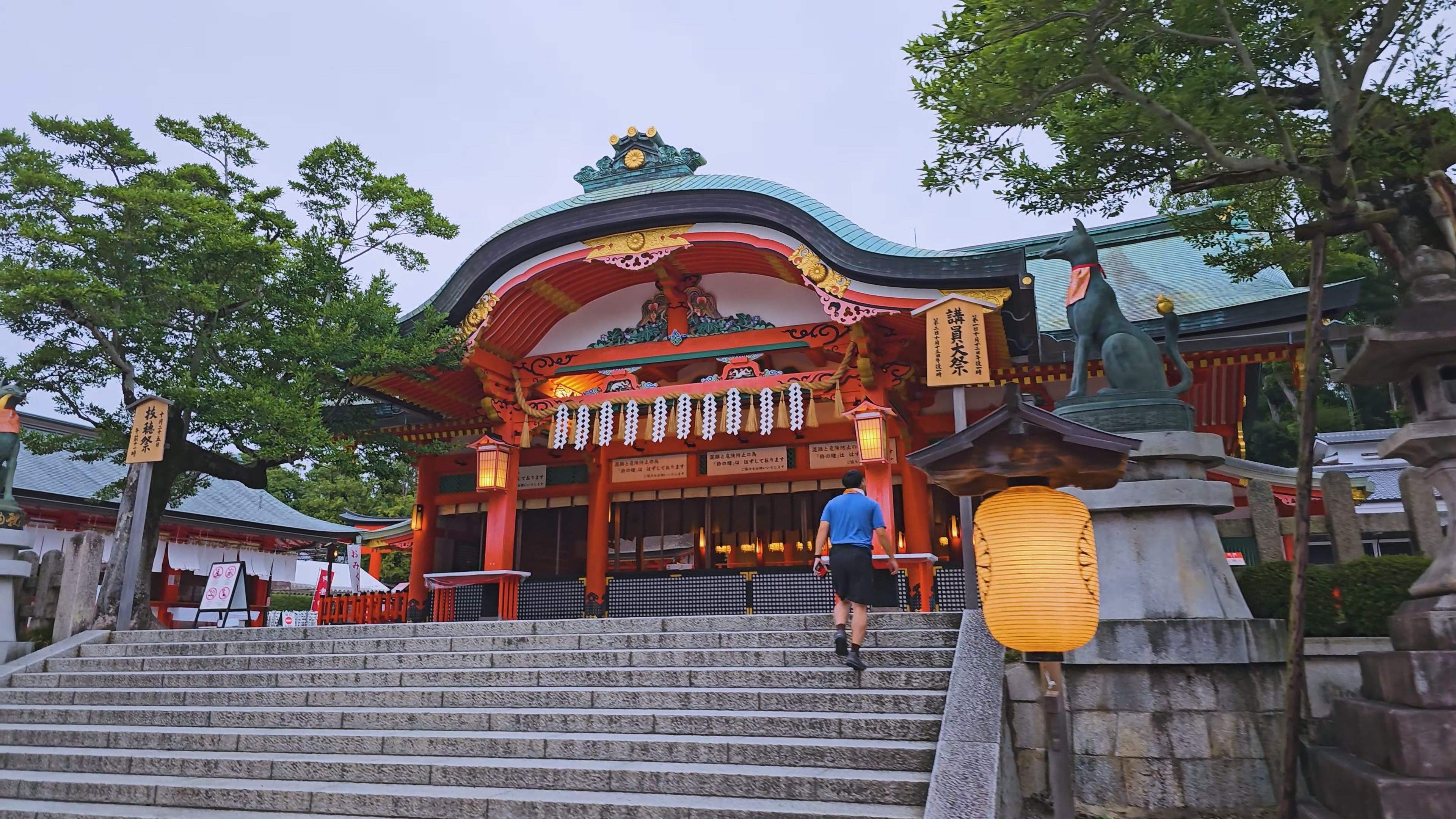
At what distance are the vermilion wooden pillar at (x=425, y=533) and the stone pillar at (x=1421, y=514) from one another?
14306mm

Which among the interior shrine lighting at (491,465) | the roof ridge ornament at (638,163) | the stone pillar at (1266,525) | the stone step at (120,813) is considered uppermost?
the roof ridge ornament at (638,163)

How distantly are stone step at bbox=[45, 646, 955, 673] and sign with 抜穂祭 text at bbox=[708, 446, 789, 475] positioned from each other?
6.94 m

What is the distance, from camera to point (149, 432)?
11.1 m

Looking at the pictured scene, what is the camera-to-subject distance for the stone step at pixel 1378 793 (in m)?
4.23

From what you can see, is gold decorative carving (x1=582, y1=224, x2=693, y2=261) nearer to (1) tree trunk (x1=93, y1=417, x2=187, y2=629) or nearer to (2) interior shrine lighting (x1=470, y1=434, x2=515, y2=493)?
(2) interior shrine lighting (x1=470, y1=434, x2=515, y2=493)

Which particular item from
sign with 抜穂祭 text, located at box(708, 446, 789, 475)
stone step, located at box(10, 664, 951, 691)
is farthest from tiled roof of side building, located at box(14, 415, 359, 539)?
sign with 抜穂祭 text, located at box(708, 446, 789, 475)

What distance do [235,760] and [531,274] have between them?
8.34 m

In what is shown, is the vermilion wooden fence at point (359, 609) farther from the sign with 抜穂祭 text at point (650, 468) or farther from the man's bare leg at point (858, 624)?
the man's bare leg at point (858, 624)

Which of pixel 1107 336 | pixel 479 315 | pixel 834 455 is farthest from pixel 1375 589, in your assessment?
pixel 479 315

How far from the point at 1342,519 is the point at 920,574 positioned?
5.84m

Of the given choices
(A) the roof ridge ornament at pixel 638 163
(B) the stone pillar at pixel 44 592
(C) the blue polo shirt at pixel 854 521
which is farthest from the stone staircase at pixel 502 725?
(A) the roof ridge ornament at pixel 638 163

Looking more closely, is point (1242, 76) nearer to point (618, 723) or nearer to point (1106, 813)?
point (1106, 813)

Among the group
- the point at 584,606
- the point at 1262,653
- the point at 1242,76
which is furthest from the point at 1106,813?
the point at 584,606

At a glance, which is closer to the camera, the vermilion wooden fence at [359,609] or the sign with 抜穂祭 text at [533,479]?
the vermilion wooden fence at [359,609]
